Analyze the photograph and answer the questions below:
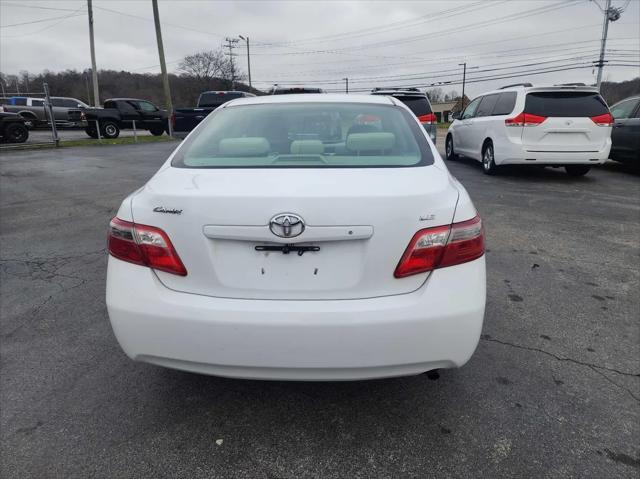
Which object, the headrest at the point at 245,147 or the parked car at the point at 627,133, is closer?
the headrest at the point at 245,147

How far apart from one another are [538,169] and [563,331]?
8791 millimetres

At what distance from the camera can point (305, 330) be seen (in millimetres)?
1853

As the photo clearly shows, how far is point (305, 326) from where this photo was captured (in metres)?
1.85

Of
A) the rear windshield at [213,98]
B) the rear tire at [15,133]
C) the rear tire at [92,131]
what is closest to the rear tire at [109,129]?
the rear tire at [92,131]

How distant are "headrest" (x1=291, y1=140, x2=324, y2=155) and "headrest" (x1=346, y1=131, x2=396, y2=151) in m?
0.16

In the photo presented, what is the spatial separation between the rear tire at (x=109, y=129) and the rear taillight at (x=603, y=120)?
1966 centimetres

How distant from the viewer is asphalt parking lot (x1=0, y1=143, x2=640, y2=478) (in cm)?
199

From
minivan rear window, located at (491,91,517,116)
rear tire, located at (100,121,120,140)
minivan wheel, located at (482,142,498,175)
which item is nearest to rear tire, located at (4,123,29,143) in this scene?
rear tire, located at (100,121,120,140)

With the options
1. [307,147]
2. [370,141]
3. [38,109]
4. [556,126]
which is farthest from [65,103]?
[370,141]

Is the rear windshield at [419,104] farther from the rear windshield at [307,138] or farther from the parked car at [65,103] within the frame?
the parked car at [65,103]

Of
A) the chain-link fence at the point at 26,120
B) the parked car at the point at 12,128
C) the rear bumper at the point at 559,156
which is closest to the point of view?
the rear bumper at the point at 559,156

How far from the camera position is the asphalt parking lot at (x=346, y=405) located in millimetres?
1994

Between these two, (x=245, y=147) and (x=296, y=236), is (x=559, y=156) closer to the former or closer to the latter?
(x=245, y=147)

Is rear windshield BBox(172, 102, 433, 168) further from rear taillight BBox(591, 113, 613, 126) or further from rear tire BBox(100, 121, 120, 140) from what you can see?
rear tire BBox(100, 121, 120, 140)
